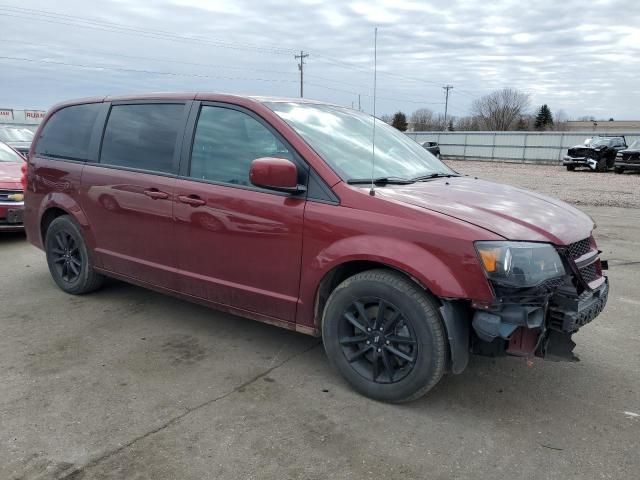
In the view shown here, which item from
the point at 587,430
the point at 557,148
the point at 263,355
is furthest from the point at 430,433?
the point at 557,148

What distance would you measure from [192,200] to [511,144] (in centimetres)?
3586

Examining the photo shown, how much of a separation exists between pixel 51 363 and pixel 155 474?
A: 5.20ft

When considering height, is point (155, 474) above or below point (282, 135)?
below

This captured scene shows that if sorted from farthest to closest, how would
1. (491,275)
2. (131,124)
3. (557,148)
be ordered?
(557,148) < (131,124) < (491,275)

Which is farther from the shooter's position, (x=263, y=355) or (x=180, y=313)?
(x=180, y=313)

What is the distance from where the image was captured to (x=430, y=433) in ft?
9.60

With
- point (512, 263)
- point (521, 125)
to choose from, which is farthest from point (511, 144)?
point (521, 125)

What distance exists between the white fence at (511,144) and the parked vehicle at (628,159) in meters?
9.16

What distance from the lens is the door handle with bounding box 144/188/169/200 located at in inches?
159

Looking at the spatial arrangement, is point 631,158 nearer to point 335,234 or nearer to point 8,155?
point 8,155

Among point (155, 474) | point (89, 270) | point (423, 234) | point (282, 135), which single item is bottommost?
point (155, 474)

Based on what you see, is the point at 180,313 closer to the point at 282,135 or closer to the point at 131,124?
the point at 131,124

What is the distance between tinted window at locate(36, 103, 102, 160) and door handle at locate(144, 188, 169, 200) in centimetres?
107

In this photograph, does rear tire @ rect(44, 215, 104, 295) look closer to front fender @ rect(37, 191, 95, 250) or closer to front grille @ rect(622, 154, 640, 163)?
front fender @ rect(37, 191, 95, 250)
